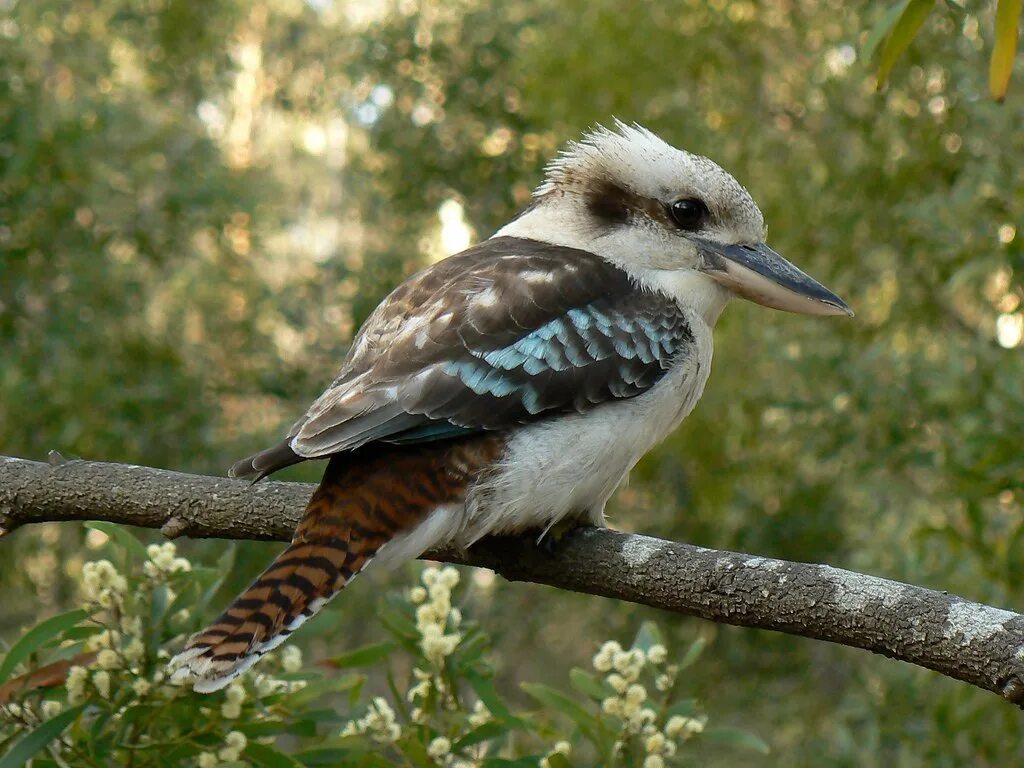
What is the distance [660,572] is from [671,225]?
0.87 m

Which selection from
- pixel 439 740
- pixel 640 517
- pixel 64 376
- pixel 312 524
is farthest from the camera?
pixel 640 517

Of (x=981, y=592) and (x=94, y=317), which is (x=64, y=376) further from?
(x=981, y=592)

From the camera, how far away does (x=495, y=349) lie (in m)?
2.08

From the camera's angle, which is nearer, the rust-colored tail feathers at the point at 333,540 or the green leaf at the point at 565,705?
the rust-colored tail feathers at the point at 333,540

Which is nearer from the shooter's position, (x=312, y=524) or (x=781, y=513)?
(x=312, y=524)

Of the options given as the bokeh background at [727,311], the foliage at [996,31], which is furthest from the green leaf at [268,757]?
the bokeh background at [727,311]

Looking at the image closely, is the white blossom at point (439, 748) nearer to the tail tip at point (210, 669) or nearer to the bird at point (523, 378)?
the bird at point (523, 378)

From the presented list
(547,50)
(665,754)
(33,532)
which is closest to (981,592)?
(665,754)

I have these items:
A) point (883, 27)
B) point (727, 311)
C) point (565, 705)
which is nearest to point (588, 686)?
point (565, 705)

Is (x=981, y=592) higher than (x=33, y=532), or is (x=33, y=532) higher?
(x=33, y=532)

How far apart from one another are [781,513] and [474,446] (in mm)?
2612

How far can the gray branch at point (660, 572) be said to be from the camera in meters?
1.47

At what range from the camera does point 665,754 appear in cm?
207

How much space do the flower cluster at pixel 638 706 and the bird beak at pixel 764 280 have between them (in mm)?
654
